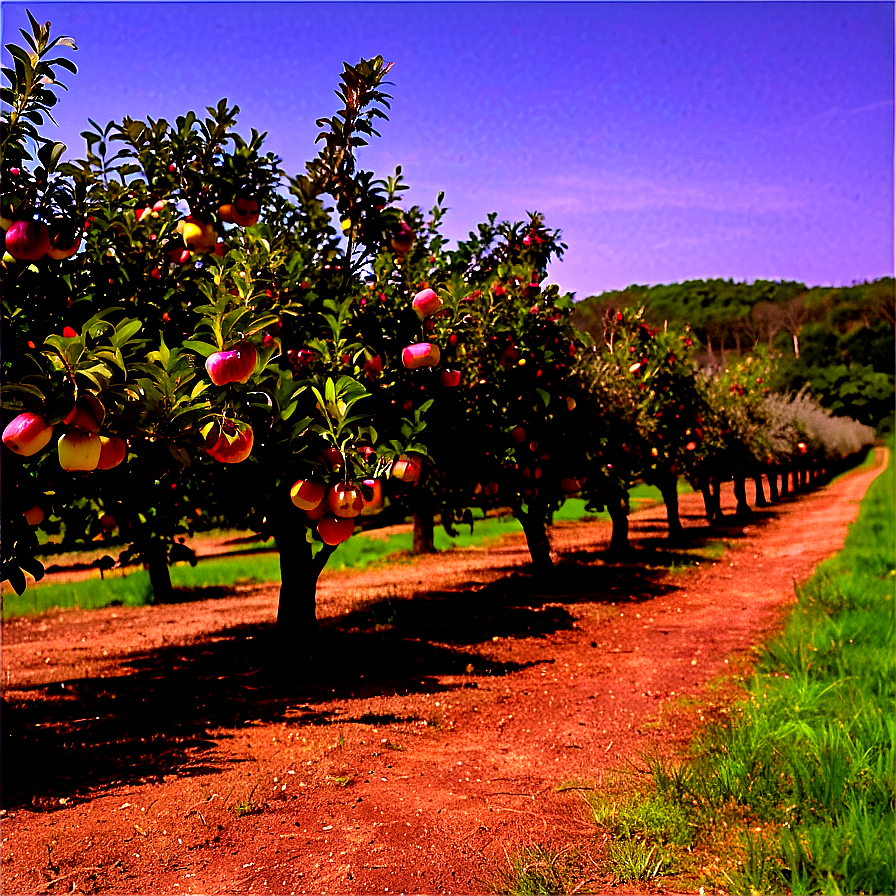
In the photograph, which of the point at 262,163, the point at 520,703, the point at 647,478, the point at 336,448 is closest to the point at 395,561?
the point at 647,478

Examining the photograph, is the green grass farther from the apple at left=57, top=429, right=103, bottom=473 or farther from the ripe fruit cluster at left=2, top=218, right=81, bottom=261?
the apple at left=57, top=429, right=103, bottom=473

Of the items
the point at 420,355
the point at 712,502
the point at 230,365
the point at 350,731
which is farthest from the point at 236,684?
the point at 712,502

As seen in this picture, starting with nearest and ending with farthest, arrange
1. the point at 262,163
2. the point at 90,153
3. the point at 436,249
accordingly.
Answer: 1. the point at 90,153
2. the point at 262,163
3. the point at 436,249

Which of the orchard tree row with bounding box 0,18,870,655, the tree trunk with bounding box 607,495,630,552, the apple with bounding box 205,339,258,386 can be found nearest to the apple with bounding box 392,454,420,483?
the orchard tree row with bounding box 0,18,870,655

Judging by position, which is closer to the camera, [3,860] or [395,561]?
[3,860]

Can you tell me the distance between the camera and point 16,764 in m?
4.66

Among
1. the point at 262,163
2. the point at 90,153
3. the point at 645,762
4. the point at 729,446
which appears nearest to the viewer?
the point at 645,762

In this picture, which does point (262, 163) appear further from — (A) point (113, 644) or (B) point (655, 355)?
(B) point (655, 355)

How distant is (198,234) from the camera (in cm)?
474

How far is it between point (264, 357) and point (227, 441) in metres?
0.74

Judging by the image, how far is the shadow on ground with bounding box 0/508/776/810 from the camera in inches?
184

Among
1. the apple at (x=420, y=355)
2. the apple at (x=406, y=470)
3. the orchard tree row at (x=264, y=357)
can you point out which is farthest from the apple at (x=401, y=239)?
the apple at (x=406, y=470)

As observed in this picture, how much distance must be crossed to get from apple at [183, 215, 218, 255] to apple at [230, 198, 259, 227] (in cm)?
50

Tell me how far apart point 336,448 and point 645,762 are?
2550 mm
